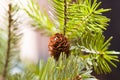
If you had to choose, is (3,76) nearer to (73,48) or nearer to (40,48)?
(73,48)

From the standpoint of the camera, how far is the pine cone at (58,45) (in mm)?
306

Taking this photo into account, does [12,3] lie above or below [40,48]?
above

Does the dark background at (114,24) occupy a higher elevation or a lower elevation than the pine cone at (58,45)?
higher

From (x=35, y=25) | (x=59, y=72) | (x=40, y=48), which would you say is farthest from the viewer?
(x=40, y=48)

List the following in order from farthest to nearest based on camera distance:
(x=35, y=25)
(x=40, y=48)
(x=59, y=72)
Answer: (x=40, y=48), (x=35, y=25), (x=59, y=72)

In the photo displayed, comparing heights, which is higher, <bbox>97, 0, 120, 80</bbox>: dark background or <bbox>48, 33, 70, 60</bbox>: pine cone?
<bbox>97, 0, 120, 80</bbox>: dark background

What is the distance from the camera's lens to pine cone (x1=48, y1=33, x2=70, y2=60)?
0.31m

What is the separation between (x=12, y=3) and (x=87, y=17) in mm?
85

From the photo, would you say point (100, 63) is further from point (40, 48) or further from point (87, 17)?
point (40, 48)

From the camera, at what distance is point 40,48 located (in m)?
1.54

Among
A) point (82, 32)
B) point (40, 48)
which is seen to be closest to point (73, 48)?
point (82, 32)

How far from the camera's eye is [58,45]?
0.31 m

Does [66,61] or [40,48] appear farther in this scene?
[40,48]

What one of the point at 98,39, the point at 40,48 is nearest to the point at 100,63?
the point at 98,39
